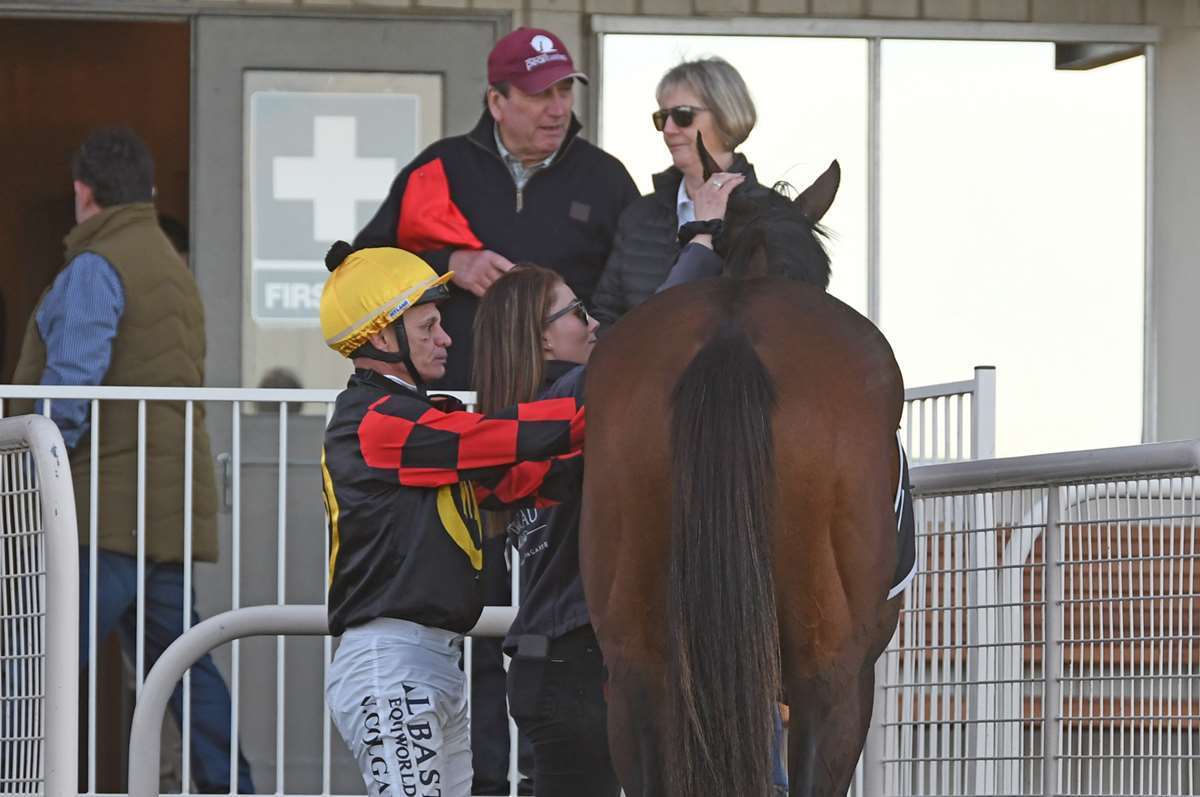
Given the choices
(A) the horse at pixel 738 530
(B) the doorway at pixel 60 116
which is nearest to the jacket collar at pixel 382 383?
(A) the horse at pixel 738 530

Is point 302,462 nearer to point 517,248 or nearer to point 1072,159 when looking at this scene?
point 517,248

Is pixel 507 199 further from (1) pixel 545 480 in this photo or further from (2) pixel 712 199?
(1) pixel 545 480

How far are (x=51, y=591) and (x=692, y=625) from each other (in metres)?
1.25

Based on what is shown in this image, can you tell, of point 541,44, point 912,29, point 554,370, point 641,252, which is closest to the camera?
point 554,370

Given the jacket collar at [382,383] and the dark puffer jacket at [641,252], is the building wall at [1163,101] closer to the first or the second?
the dark puffer jacket at [641,252]

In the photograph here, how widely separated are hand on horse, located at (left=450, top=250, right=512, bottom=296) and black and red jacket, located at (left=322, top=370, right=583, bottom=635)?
1.96 metres

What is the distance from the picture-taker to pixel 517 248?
6.09m

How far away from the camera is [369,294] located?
3.94m

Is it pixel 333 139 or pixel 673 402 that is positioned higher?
pixel 333 139

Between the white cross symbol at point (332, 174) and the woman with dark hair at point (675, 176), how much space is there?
2707 mm

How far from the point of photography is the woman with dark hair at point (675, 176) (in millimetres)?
5109

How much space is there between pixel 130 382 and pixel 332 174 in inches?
66.6

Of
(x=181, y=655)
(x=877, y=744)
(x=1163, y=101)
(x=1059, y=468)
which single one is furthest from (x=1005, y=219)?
(x=181, y=655)

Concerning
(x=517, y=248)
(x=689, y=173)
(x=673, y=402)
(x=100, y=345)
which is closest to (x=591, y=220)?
(x=517, y=248)
